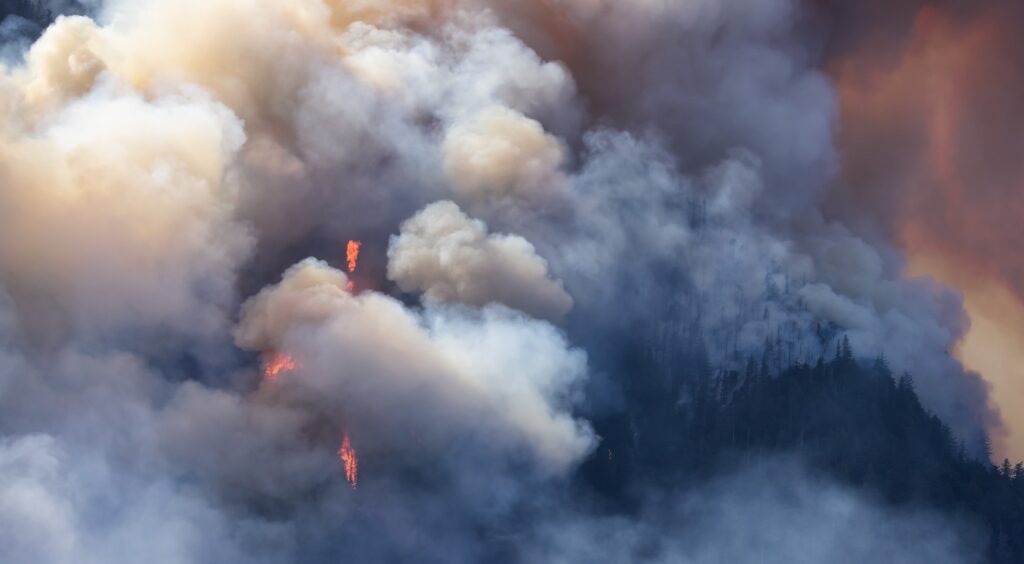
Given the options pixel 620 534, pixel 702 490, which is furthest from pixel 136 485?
pixel 702 490

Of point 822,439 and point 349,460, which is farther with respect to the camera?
point 822,439

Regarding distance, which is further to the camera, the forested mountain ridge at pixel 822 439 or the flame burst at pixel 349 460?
the forested mountain ridge at pixel 822 439

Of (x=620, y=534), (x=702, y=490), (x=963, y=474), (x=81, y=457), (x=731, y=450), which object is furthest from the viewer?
(x=963, y=474)

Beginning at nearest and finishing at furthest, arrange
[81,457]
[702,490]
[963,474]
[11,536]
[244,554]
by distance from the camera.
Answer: [11,536] → [81,457] → [244,554] → [702,490] → [963,474]

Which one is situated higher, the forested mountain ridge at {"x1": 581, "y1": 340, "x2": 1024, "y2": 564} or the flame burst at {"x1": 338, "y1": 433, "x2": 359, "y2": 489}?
the forested mountain ridge at {"x1": 581, "y1": 340, "x2": 1024, "y2": 564}

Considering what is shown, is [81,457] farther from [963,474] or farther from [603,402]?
[963,474]

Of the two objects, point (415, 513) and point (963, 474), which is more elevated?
point (963, 474)

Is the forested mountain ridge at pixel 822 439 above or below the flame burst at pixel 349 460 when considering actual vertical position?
above

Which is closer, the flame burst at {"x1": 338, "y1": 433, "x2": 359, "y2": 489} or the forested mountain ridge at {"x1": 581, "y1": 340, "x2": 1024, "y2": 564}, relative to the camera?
the flame burst at {"x1": 338, "y1": 433, "x2": 359, "y2": 489}
